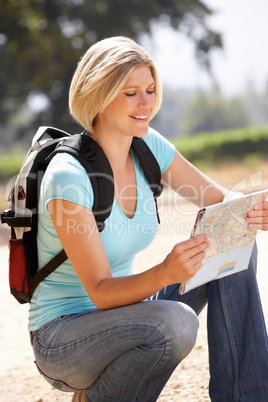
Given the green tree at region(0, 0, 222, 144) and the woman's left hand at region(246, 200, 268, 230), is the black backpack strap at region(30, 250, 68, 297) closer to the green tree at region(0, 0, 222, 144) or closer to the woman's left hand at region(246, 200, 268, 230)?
the woman's left hand at region(246, 200, 268, 230)

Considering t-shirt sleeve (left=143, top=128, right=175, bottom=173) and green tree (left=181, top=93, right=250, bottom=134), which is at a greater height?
t-shirt sleeve (left=143, top=128, right=175, bottom=173)

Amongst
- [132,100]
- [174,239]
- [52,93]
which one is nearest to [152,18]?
[52,93]

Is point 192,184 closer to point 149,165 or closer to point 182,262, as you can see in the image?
point 149,165

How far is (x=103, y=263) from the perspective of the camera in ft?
5.79

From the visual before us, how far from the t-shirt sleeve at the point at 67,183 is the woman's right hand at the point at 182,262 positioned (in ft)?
1.10

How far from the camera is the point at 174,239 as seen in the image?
22.8 feet

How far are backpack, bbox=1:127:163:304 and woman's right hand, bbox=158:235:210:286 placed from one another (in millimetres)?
300

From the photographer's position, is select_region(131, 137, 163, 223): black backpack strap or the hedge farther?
the hedge

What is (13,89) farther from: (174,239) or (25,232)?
(25,232)

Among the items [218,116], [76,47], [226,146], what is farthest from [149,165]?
[218,116]

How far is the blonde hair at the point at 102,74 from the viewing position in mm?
1938

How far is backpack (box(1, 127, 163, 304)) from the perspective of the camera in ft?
6.16

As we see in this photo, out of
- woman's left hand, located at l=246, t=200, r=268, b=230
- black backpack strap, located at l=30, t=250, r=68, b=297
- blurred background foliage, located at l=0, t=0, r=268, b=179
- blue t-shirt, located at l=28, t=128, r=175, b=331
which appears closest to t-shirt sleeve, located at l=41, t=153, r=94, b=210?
blue t-shirt, located at l=28, t=128, r=175, b=331

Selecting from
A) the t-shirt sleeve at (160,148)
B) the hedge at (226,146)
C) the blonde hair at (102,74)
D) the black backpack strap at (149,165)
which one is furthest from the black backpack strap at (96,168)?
the hedge at (226,146)
